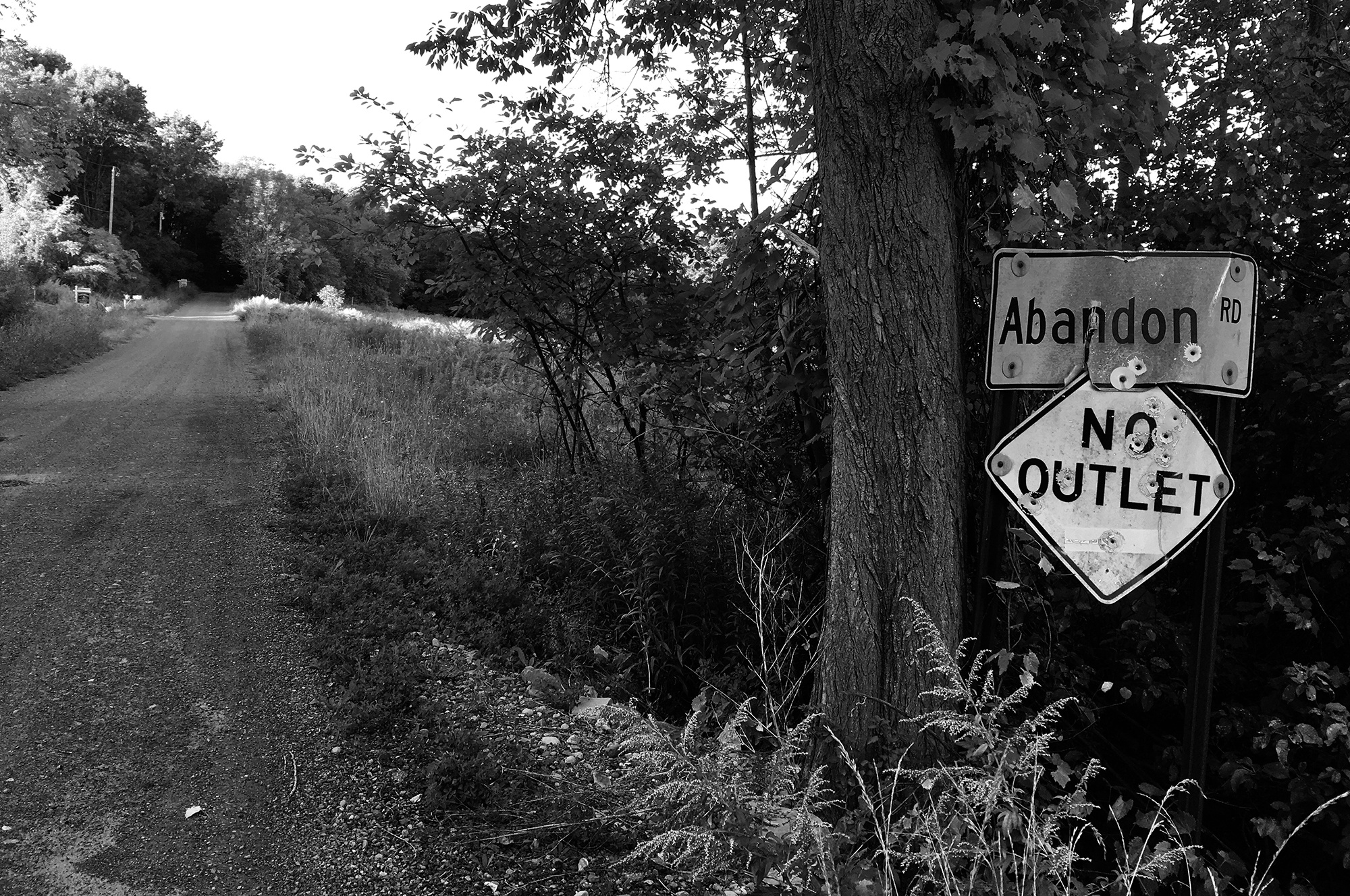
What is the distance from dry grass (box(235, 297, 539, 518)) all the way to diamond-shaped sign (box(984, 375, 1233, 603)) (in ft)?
17.2

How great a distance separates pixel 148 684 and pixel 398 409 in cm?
753

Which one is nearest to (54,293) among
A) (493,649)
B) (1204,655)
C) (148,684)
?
(148,684)

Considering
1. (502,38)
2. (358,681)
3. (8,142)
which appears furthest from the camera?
(8,142)

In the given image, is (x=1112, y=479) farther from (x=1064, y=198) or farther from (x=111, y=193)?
(x=111, y=193)

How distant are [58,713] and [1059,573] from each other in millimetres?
4454

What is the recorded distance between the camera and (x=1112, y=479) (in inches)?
103

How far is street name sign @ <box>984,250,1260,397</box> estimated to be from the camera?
8.41 feet

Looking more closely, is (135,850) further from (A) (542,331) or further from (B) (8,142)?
(B) (8,142)

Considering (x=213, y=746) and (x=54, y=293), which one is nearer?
(x=213, y=746)

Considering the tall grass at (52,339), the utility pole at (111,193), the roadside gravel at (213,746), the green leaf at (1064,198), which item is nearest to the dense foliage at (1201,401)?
the green leaf at (1064,198)

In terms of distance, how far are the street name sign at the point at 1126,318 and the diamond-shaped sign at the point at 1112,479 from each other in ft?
0.29

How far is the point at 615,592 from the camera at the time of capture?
206 inches

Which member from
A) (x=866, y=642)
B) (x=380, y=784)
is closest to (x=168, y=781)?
(x=380, y=784)

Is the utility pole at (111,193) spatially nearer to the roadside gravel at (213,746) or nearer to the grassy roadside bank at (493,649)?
the grassy roadside bank at (493,649)
